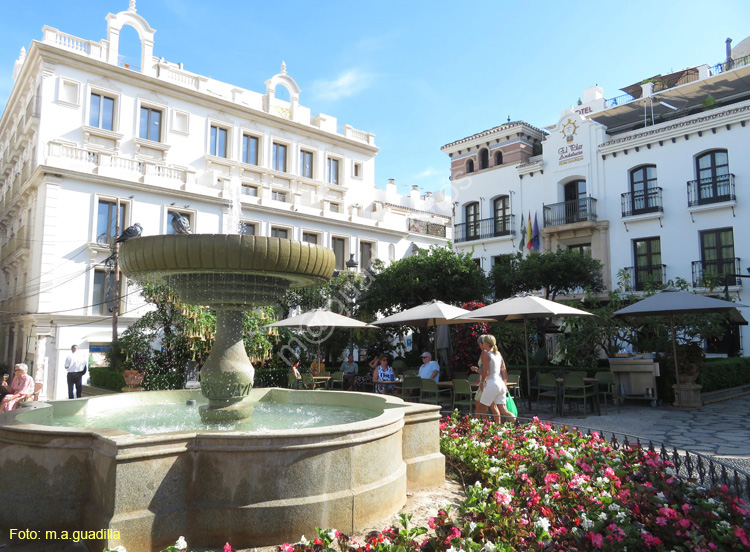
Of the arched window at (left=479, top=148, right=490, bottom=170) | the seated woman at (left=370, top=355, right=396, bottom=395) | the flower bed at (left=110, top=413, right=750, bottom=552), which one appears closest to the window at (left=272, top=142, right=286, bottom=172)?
the arched window at (left=479, top=148, right=490, bottom=170)

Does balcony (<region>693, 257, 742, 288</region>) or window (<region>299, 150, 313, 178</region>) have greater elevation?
window (<region>299, 150, 313, 178</region>)

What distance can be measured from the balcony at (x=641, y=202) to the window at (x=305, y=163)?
19.1 m

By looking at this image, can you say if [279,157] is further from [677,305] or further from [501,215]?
[677,305]

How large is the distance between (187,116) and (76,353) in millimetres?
18467

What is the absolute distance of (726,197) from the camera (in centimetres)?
2192

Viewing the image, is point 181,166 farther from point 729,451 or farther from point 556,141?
point 729,451

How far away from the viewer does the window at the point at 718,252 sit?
854 inches

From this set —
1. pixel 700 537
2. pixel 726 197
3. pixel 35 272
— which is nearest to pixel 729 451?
pixel 700 537

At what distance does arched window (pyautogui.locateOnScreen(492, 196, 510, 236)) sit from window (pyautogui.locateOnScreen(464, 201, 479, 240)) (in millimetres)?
1163

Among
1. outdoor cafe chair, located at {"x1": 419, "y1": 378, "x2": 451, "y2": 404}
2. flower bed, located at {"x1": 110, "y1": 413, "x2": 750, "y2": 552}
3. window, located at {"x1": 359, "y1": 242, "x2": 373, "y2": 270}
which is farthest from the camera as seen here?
window, located at {"x1": 359, "y1": 242, "x2": 373, "y2": 270}

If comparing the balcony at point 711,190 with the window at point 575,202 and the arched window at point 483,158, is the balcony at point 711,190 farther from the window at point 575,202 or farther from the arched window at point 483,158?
the arched window at point 483,158

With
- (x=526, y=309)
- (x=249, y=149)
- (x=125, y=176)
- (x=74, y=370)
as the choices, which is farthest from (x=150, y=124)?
(x=526, y=309)

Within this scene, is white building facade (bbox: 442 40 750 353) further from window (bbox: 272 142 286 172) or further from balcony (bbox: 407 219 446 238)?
window (bbox: 272 142 286 172)

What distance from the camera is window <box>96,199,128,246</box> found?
24.5 metres
